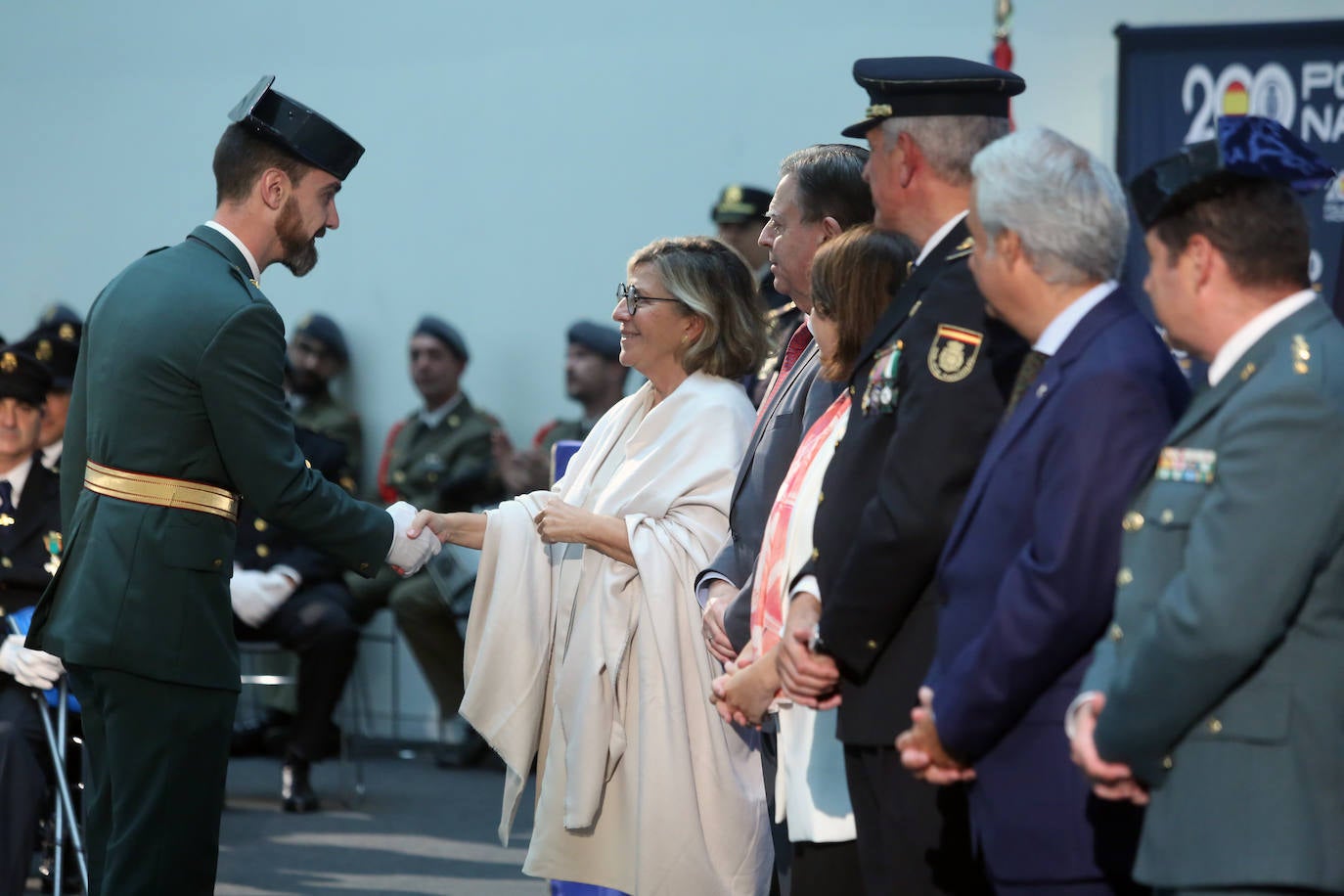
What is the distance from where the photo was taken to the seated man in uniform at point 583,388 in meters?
7.25

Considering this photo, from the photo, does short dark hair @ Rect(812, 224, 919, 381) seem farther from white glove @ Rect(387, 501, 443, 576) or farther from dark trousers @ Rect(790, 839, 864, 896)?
white glove @ Rect(387, 501, 443, 576)

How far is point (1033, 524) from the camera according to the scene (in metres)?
2.24

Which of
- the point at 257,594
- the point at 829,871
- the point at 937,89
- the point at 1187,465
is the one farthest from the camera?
the point at 257,594

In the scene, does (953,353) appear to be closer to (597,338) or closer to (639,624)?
(639,624)

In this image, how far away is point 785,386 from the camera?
137 inches

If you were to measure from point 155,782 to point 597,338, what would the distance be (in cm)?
437

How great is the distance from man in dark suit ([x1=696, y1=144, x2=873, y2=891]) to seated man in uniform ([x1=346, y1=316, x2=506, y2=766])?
12.6ft

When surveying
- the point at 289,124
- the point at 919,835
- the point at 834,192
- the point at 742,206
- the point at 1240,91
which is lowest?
the point at 919,835

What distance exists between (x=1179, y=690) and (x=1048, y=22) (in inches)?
209

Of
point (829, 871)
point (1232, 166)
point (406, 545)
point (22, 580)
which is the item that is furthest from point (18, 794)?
point (1232, 166)

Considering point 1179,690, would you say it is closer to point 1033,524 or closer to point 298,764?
point 1033,524

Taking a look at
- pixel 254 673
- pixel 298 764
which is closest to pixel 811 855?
pixel 298 764

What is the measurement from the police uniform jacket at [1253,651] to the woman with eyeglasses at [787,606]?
34.1 inches

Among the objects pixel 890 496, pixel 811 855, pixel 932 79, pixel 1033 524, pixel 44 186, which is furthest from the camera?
pixel 44 186
